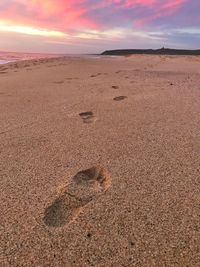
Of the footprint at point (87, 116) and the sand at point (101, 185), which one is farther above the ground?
the sand at point (101, 185)

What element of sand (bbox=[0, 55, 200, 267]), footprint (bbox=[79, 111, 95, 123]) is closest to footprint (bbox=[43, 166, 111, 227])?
sand (bbox=[0, 55, 200, 267])

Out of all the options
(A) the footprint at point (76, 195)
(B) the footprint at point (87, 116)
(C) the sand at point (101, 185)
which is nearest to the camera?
(C) the sand at point (101, 185)

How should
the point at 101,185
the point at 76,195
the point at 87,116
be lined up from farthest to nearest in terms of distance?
the point at 87,116 → the point at 101,185 → the point at 76,195

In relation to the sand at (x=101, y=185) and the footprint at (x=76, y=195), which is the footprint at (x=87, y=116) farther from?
the footprint at (x=76, y=195)

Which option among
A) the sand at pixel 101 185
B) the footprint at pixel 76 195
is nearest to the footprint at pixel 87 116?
the sand at pixel 101 185

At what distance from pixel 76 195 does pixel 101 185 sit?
0.18m

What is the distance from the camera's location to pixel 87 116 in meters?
3.50

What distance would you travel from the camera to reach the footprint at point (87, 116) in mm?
3355

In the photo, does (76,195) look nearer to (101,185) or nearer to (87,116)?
(101,185)

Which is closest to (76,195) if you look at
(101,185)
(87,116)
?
(101,185)

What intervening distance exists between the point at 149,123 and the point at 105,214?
4.99 feet

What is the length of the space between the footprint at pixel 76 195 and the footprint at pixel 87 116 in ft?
3.67

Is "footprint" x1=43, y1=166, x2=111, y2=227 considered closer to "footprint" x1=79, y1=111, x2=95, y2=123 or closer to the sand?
the sand

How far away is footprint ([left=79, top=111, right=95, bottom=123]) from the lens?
335 cm
